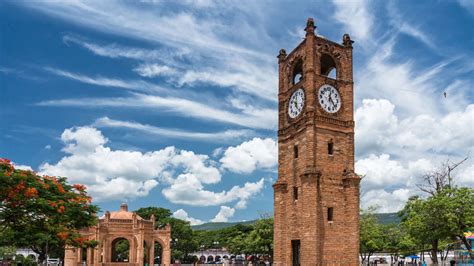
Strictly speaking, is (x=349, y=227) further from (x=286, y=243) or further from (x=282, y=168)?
(x=282, y=168)

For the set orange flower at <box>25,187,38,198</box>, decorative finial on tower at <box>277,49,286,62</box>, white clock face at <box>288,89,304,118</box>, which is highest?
decorative finial on tower at <box>277,49,286,62</box>

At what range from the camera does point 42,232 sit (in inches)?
820

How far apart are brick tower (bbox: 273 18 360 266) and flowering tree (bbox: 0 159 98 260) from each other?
44.0ft

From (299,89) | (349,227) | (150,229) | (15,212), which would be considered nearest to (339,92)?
(299,89)

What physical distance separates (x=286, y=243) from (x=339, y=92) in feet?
36.1

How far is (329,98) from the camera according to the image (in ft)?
104

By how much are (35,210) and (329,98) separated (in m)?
19.8

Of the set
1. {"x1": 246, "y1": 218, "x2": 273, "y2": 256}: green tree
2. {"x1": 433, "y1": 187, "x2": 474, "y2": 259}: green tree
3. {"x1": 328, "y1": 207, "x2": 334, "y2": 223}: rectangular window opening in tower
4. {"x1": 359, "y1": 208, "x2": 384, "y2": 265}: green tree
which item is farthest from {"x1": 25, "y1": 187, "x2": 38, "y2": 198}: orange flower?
{"x1": 359, "y1": 208, "x2": 384, "y2": 265}: green tree

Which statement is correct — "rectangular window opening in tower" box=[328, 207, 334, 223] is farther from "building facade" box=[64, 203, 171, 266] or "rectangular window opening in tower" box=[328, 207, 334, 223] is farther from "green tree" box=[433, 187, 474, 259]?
"building facade" box=[64, 203, 171, 266]

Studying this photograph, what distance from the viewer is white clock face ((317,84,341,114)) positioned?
31203mm

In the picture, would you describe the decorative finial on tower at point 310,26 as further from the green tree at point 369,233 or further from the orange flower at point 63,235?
the green tree at point 369,233

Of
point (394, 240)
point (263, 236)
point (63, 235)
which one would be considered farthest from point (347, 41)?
point (394, 240)

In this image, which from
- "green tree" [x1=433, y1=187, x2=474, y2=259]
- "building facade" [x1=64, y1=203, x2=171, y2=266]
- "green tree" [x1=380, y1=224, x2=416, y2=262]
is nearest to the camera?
"green tree" [x1=433, y1=187, x2=474, y2=259]

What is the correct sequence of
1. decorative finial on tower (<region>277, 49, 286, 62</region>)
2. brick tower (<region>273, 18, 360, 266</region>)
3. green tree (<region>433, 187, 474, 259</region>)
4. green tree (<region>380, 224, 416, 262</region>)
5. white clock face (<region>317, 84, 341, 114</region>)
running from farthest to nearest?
green tree (<region>380, 224, 416, 262</region>) < decorative finial on tower (<region>277, 49, 286, 62</region>) < white clock face (<region>317, 84, 341, 114</region>) < green tree (<region>433, 187, 474, 259</region>) < brick tower (<region>273, 18, 360, 266</region>)
